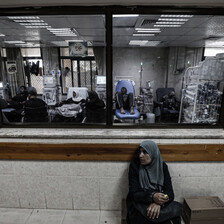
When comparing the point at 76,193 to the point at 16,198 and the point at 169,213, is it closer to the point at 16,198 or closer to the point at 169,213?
the point at 16,198

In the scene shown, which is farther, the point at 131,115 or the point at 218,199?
the point at 131,115

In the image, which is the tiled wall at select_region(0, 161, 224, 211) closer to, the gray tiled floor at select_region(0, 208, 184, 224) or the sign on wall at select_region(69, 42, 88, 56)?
the gray tiled floor at select_region(0, 208, 184, 224)

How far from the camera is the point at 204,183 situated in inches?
78.2

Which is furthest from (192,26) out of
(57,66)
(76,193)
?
(57,66)

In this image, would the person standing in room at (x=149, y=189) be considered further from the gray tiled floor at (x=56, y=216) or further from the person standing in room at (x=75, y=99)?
the person standing in room at (x=75, y=99)

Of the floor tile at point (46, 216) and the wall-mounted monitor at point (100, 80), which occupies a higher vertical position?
the wall-mounted monitor at point (100, 80)

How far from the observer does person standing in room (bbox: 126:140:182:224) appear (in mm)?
1549

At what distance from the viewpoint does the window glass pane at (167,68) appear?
3.20 meters

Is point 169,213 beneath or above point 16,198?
above

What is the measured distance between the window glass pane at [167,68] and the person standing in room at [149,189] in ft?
1.65

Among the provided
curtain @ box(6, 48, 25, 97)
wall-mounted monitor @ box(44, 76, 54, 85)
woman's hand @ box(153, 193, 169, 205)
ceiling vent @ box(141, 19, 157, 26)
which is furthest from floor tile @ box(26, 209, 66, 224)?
curtain @ box(6, 48, 25, 97)

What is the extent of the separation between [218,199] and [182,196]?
1.16 ft

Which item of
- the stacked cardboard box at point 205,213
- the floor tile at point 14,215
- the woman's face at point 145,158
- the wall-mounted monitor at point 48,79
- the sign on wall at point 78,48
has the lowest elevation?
the floor tile at point 14,215

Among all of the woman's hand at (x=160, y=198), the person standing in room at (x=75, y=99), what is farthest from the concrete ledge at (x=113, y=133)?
the person standing in room at (x=75, y=99)
